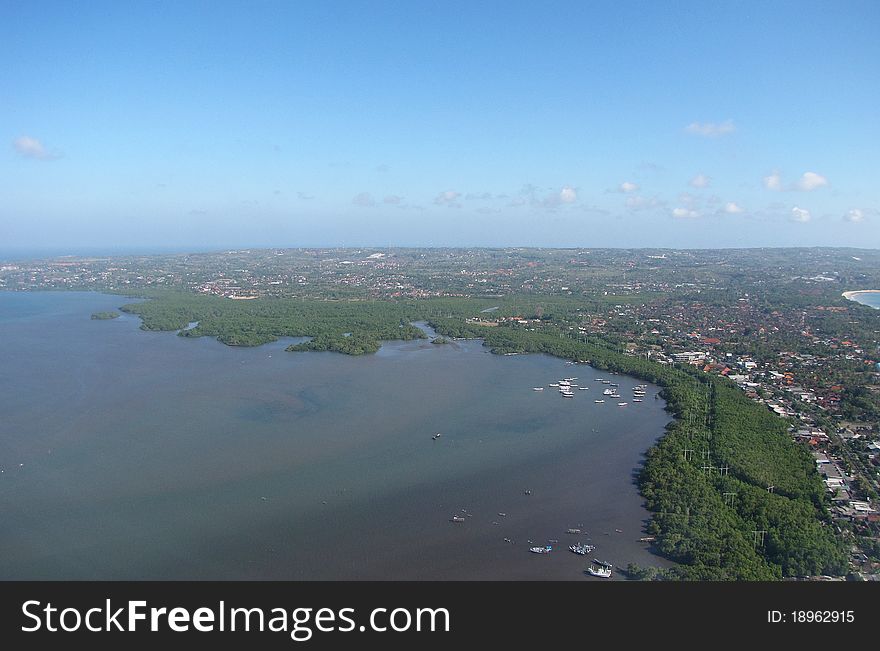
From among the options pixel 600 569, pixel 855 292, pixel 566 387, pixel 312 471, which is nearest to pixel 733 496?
pixel 600 569

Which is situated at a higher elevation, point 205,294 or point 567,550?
point 205,294

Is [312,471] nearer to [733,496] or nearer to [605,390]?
[733,496]

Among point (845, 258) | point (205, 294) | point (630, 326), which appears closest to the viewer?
point (630, 326)

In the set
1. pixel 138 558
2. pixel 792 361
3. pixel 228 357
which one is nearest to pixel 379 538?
pixel 138 558

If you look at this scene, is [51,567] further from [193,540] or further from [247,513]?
[247,513]

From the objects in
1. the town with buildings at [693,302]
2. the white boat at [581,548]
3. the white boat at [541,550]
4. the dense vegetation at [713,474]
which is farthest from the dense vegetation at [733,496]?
the white boat at [541,550]

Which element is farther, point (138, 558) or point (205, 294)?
point (205, 294)
